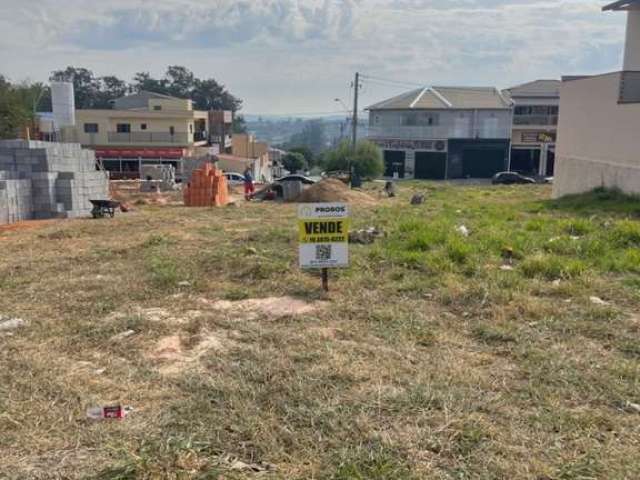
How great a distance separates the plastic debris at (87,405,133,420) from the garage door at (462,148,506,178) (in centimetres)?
5371

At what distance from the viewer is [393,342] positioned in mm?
5004

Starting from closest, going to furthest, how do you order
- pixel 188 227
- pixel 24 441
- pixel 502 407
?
pixel 24 441 < pixel 502 407 < pixel 188 227

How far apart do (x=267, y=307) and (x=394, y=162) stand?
5091 cm

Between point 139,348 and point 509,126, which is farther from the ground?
point 509,126

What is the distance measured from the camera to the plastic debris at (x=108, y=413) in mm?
3633

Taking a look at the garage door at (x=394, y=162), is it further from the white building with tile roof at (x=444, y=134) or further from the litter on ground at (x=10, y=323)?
the litter on ground at (x=10, y=323)

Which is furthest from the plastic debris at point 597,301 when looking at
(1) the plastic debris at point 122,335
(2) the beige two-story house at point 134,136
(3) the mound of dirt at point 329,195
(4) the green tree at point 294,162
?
(4) the green tree at point 294,162

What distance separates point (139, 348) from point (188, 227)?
8.97 metres

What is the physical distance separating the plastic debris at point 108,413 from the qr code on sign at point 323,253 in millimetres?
3217

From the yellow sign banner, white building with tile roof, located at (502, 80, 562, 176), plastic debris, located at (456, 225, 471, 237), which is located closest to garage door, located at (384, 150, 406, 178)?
white building with tile roof, located at (502, 80, 562, 176)

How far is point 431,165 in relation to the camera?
54.7 metres

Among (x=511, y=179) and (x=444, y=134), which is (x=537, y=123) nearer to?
(x=444, y=134)

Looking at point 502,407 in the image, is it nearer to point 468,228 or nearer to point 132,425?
point 132,425

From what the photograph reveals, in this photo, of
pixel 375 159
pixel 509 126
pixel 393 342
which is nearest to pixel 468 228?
pixel 393 342
